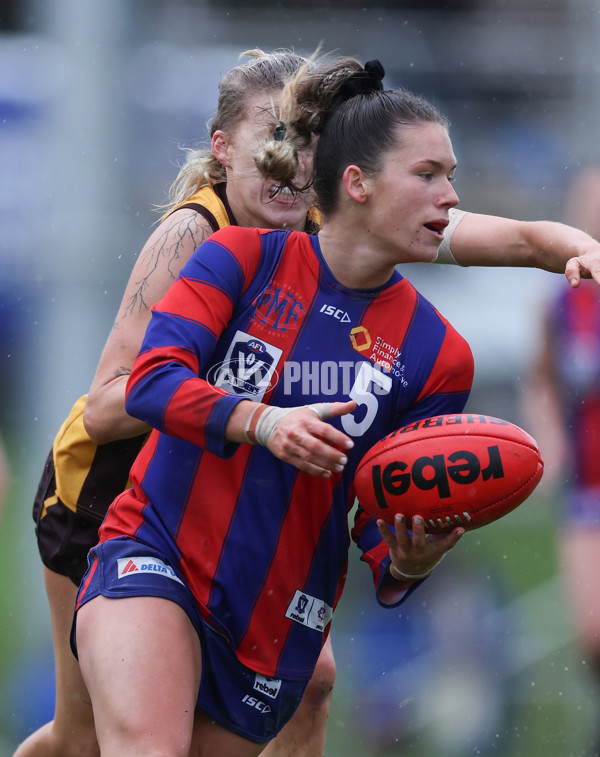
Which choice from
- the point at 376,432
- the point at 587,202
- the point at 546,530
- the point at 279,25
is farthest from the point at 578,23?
the point at 376,432

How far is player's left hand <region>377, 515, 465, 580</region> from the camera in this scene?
7.70 ft

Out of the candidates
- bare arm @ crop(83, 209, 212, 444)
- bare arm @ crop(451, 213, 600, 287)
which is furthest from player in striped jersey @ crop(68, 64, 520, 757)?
bare arm @ crop(451, 213, 600, 287)

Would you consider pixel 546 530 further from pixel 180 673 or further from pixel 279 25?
pixel 180 673

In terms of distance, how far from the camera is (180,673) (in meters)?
2.20

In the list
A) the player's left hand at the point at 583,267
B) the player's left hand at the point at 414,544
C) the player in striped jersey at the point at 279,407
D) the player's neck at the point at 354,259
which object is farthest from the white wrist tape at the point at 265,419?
the player's left hand at the point at 583,267

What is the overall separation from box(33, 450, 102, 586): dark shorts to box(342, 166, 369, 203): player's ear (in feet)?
4.01

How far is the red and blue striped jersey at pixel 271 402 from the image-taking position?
2373 mm

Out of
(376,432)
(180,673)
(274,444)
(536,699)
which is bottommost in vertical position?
(536,699)

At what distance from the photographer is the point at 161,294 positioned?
109 inches

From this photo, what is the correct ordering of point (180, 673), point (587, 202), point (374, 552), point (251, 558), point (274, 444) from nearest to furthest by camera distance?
point (274, 444)
point (180, 673)
point (251, 558)
point (374, 552)
point (587, 202)

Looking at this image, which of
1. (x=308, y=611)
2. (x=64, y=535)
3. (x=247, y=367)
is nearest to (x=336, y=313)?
(x=247, y=367)

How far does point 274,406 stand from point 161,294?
0.63m

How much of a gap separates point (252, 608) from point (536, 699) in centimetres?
354

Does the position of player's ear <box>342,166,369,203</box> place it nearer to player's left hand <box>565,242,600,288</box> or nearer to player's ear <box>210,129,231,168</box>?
player's left hand <box>565,242,600,288</box>
